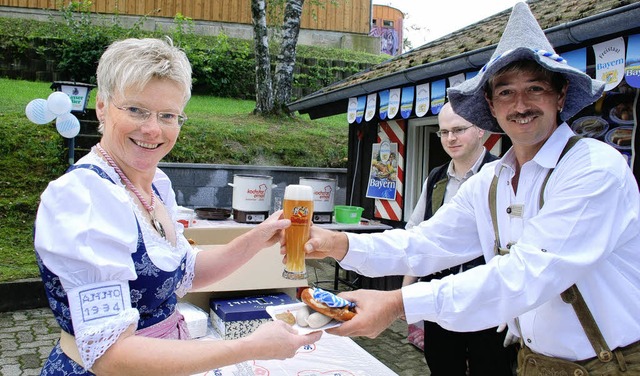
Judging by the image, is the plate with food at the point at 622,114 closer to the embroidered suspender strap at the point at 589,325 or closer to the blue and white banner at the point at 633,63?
the blue and white banner at the point at 633,63

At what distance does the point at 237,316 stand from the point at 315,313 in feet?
3.48

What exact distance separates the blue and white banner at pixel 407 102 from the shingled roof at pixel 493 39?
0.11 meters

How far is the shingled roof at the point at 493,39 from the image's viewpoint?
11.1 ft

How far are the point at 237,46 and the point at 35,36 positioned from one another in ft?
20.5

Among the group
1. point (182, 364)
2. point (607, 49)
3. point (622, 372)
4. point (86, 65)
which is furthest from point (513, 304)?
point (86, 65)

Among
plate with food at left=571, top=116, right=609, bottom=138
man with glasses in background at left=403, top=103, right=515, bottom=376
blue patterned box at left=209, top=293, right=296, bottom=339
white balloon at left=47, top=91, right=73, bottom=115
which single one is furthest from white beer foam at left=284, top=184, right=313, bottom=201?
white balloon at left=47, top=91, right=73, bottom=115

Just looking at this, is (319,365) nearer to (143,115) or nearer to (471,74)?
(143,115)

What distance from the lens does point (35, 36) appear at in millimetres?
15867

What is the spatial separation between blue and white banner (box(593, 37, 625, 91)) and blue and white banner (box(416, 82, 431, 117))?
6.80 ft

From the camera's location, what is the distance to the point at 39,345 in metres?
5.06

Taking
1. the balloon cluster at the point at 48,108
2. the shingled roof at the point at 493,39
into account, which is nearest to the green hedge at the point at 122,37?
the balloon cluster at the point at 48,108

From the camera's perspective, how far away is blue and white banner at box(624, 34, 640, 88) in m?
3.28

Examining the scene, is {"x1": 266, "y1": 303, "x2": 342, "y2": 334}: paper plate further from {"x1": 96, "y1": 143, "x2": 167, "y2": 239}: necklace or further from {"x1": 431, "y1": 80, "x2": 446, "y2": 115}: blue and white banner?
{"x1": 431, "y1": 80, "x2": 446, "y2": 115}: blue and white banner

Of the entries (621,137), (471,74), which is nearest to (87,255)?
(621,137)
